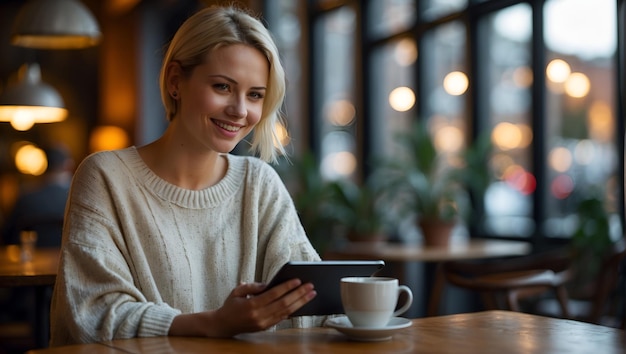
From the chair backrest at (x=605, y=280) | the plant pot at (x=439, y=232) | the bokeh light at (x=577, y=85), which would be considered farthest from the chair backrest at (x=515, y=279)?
the bokeh light at (x=577, y=85)

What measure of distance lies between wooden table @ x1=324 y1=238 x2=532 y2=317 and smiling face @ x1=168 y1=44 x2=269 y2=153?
119 inches

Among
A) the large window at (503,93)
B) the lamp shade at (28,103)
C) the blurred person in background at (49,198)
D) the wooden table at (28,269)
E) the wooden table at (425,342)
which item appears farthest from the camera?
the blurred person in background at (49,198)

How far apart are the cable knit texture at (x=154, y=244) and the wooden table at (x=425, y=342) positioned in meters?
0.20

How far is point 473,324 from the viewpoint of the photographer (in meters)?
1.74

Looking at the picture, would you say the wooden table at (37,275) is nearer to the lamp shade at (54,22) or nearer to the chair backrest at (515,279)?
the lamp shade at (54,22)

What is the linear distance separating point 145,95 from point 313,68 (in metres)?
3.64

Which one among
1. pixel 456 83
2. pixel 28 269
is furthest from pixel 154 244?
pixel 456 83

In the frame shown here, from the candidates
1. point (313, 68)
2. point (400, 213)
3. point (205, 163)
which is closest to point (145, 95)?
point (313, 68)

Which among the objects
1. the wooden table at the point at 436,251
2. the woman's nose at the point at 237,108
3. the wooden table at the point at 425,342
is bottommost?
the wooden table at the point at 436,251

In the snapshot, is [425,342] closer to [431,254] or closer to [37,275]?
[37,275]

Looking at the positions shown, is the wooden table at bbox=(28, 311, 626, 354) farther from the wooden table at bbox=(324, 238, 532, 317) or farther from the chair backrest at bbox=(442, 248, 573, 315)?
the wooden table at bbox=(324, 238, 532, 317)

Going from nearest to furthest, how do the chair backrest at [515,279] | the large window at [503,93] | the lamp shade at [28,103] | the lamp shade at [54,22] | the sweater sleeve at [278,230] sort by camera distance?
the sweater sleeve at [278,230]
the chair backrest at [515,279]
the lamp shade at [54,22]
the lamp shade at [28,103]
the large window at [503,93]

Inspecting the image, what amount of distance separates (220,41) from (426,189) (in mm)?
3619

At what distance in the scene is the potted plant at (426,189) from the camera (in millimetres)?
5438
